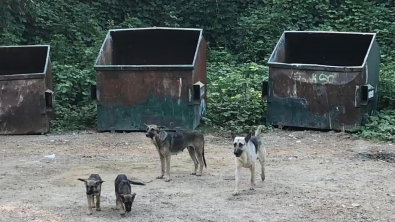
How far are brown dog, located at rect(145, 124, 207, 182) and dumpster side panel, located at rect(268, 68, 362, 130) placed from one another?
3.31 metres

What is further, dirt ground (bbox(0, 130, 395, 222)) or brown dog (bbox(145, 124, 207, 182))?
brown dog (bbox(145, 124, 207, 182))

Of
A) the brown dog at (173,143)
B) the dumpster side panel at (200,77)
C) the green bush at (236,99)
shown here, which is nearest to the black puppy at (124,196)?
the brown dog at (173,143)

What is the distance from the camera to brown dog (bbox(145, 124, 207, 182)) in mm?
8133

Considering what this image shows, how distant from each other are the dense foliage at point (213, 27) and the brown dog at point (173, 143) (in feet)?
12.4

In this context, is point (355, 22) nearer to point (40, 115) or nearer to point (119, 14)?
point (119, 14)

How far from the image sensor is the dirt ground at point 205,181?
22.2ft

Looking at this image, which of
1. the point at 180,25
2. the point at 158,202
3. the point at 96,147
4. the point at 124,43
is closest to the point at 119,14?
the point at 180,25

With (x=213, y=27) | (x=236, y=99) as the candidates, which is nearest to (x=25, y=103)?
(x=236, y=99)

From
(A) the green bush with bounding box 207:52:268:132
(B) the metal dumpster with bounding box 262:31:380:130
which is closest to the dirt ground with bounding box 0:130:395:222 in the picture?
Answer: (B) the metal dumpster with bounding box 262:31:380:130

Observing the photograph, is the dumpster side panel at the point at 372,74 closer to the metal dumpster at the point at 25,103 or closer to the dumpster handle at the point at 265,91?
the dumpster handle at the point at 265,91

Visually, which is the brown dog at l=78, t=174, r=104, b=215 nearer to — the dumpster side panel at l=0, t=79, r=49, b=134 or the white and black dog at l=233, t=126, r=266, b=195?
the white and black dog at l=233, t=126, r=266, b=195

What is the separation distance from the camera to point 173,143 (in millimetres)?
8250

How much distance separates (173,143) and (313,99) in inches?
149

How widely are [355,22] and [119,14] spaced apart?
250 inches
